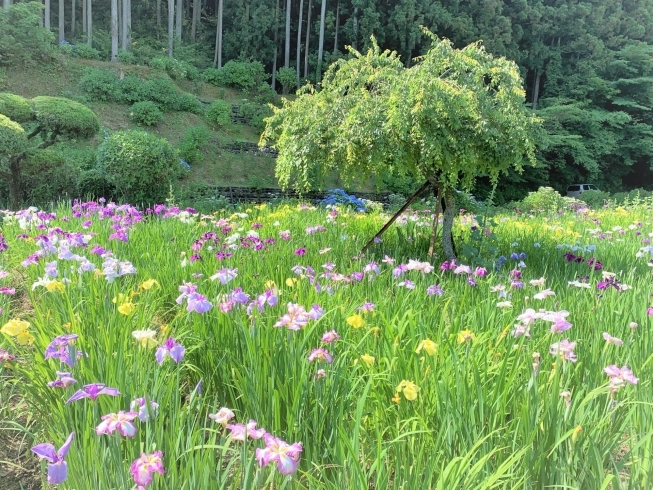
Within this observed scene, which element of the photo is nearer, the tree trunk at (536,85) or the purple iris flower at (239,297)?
the purple iris flower at (239,297)

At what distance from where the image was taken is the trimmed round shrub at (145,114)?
12914mm

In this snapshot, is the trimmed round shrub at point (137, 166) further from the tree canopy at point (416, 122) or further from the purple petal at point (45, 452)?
the purple petal at point (45, 452)

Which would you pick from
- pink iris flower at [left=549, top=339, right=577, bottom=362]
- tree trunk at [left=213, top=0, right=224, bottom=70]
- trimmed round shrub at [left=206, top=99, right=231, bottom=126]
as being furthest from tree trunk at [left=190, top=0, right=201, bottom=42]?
pink iris flower at [left=549, top=339, right=577, bottom=362]

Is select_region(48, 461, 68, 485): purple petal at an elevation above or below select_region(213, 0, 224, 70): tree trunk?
below

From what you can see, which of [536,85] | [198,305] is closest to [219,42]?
[536,85]

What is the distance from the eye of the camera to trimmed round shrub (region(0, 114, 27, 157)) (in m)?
5.83

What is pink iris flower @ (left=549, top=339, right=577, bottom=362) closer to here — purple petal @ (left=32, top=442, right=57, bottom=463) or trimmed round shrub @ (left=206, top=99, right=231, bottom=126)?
purple petal @ (left=32, top=442, right=57, bottom=463)

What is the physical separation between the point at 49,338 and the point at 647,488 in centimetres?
175

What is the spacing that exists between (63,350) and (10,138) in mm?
6015

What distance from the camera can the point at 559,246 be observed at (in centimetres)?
387

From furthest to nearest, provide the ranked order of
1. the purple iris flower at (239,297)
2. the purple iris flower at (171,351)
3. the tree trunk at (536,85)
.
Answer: the tree trunk at (536,85) → the purple iris flower at (239,297) → the purple iris flower at (171,351)

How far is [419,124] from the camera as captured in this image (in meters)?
2.86

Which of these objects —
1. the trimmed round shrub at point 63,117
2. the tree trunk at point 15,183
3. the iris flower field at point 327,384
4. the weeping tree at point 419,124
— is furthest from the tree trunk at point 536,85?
the iris flower field at point 327,384

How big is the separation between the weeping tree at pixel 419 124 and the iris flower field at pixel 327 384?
3.06 feet
